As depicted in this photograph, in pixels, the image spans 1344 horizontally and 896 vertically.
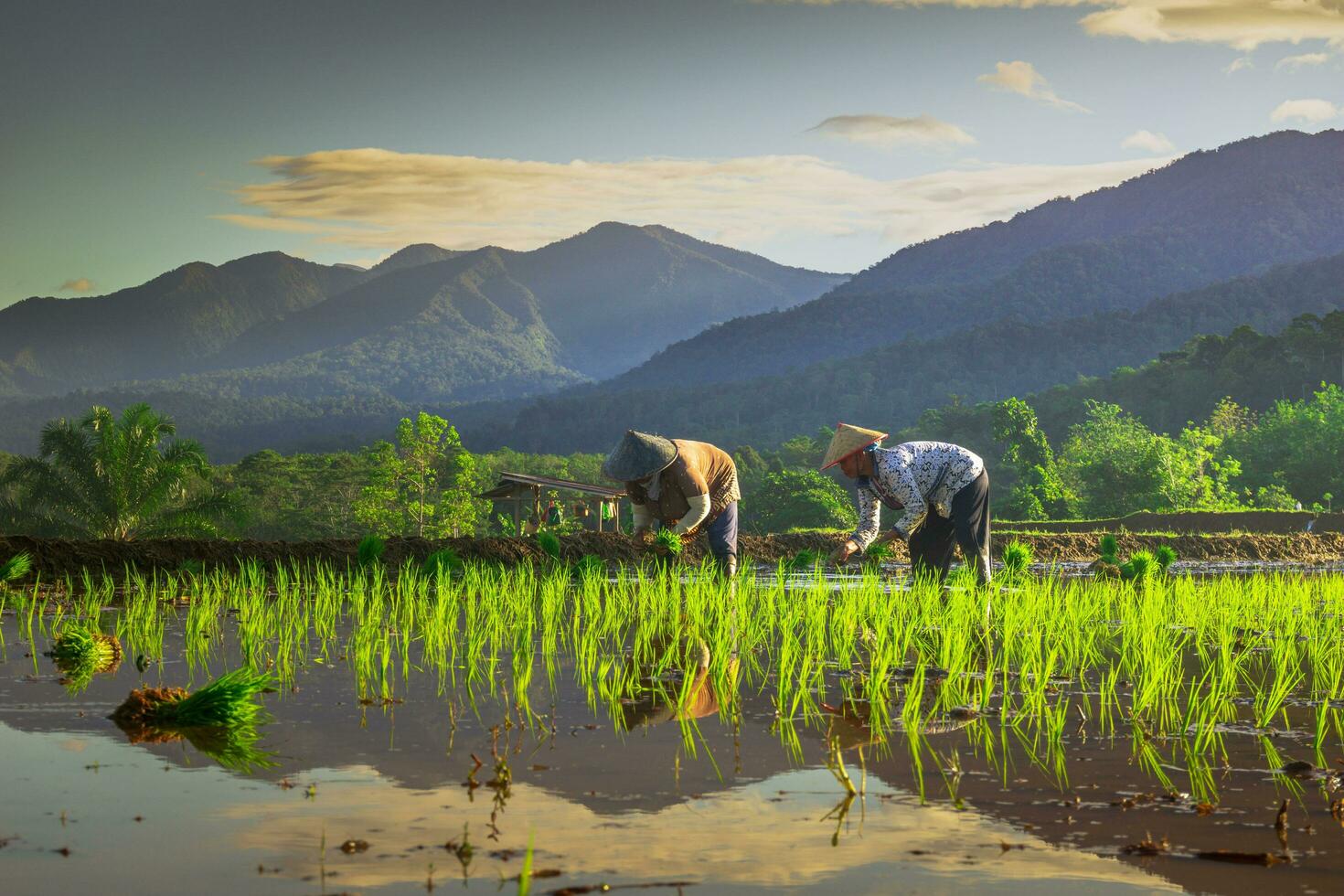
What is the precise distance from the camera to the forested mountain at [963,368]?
101250 millimetres

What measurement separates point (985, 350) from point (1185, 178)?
3007 inches

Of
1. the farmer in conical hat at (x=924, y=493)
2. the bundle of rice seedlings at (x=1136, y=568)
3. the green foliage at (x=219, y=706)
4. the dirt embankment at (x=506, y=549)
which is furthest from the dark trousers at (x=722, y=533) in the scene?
the green foliage at (x=219, y=706)

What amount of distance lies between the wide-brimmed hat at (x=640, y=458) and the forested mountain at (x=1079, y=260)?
107788mm

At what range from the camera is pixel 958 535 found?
9.35 m

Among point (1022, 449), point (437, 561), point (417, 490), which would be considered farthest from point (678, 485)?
point (1022, 449)

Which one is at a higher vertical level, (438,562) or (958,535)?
(958,535)

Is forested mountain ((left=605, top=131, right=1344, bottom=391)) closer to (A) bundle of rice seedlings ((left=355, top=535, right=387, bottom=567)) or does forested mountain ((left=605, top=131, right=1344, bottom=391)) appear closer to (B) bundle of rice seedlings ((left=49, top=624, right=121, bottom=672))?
(A) bundle of rice seedlings ((left=355, top=535, right=387, bottom=567))

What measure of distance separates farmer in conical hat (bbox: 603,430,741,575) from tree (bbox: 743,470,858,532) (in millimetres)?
29831

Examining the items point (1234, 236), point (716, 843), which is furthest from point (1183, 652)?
point (1234, 236)

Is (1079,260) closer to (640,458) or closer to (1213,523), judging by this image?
(1213,523)

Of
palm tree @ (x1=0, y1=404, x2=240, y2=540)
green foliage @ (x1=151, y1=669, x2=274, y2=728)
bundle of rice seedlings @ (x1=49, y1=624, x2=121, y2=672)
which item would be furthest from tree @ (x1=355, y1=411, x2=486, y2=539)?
green foliage @ (x1=151, y1=669, x2=274, y2=728)

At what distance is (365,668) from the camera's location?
19.9ft

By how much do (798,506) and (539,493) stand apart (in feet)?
40.8

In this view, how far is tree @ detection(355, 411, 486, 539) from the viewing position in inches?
1842
